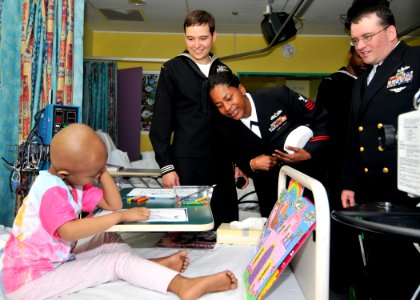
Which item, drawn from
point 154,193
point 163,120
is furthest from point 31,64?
point 154,193

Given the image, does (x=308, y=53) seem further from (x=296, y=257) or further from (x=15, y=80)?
(x=296, y=257)

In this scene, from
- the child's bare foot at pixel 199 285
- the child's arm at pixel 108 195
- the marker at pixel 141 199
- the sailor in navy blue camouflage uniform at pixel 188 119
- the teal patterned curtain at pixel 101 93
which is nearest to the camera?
the child's bare foot at pixel 199 285

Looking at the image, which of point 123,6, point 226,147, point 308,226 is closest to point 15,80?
point 226,147

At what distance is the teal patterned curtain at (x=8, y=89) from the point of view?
7.84 feet

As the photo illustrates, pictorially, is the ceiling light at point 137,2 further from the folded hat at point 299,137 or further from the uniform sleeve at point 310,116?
the folded hat at point 299,137

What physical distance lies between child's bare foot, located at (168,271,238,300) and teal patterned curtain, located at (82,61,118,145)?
439cm

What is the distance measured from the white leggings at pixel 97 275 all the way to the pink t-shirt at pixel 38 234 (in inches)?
1.5

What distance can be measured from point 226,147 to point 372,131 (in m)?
0.75

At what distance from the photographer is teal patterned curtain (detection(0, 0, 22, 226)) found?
2391mm

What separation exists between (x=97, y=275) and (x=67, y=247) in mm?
150

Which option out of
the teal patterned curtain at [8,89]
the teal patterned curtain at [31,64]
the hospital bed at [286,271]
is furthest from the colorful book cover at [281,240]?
the teal patterned curtain at [8,89]

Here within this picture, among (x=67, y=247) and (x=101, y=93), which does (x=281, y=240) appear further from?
(x=101, y=93)

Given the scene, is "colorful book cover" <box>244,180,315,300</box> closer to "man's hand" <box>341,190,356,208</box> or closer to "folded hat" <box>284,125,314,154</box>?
"folded hat" <box>284,125,314,154</box>

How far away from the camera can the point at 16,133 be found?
255 centimetres
